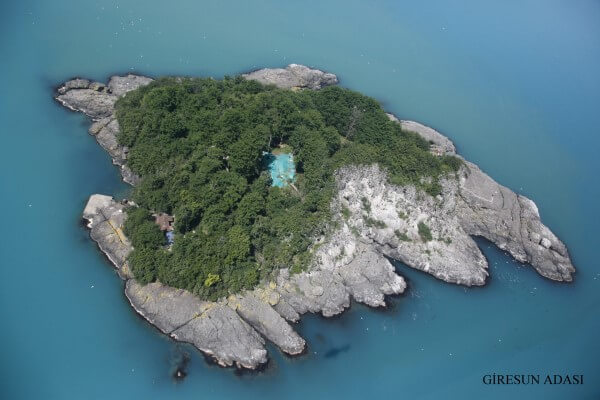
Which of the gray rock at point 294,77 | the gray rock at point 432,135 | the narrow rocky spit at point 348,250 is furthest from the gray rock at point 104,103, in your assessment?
the gray rock at point 432,135

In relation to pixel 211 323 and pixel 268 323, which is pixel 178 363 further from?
pixel 268 323

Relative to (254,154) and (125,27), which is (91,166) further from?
(125,27)

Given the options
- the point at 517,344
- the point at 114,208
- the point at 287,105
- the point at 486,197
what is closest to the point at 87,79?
the point at 114,208

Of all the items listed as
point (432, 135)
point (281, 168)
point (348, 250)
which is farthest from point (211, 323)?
point (432, 135)

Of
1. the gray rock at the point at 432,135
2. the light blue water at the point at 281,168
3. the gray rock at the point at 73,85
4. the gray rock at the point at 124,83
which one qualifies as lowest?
the gray rock at the point at 73,85

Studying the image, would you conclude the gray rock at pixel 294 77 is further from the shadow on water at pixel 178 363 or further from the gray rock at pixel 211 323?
the shadow on water at pixel 178 363

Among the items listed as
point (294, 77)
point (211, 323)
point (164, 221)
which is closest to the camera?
point (211, 323)
